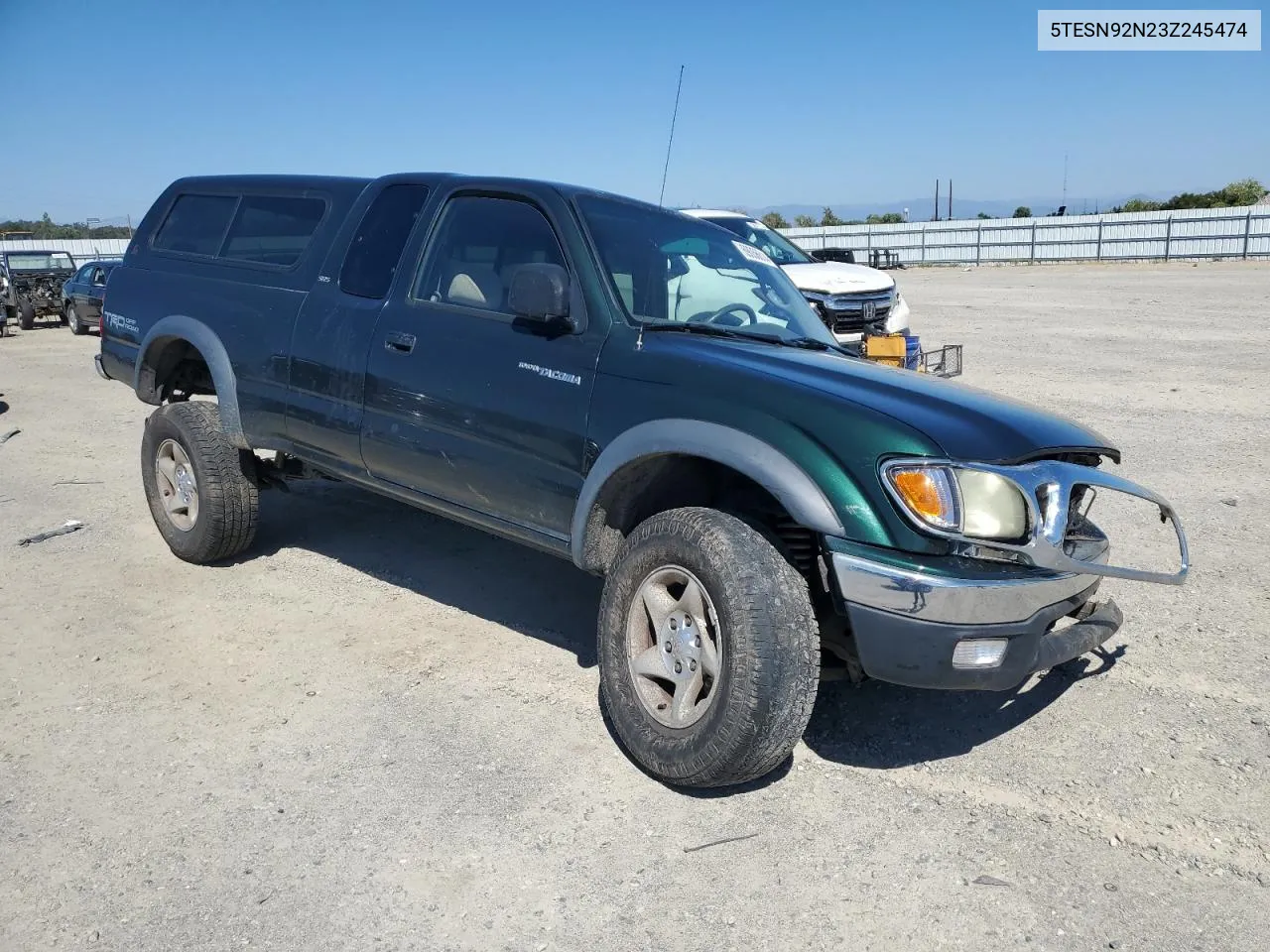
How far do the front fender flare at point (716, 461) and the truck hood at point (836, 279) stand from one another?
7920 millimetres

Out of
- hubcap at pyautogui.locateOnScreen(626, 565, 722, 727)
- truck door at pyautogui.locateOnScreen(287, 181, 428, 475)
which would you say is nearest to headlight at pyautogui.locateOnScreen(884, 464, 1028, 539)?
hubcap at pyautogui.locateOnScreen(626, 565, 722, 727)

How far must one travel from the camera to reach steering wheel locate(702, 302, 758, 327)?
169 inches

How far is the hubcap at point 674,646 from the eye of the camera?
3.42 m

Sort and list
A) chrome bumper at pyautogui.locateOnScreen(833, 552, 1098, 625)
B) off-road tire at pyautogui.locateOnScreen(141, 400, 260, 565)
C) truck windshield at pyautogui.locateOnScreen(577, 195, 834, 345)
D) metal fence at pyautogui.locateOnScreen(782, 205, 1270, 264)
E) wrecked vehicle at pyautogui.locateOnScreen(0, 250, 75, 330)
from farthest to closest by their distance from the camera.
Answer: metal fence at pyautogui.locateOnScreen(782, 205, 1270, 264)
wrecked vehicle at pyautogui.locateOnScreen(0, 250, 75, 330)
off-road tire at pyautogui.locateOnScreen(141, 400, 260, 565)
truck windshield at pyautogui.locateOnScreen(577, 195, 834, 345)
chrome bumper at pyautogui.locateOnScreen(833, 552, 1098, 625)

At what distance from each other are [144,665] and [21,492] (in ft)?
12.9

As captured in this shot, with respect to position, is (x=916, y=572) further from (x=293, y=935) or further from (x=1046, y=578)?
(x=293, y=935)

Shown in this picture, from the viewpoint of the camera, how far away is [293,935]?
2.80 metres

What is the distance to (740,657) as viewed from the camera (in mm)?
3223

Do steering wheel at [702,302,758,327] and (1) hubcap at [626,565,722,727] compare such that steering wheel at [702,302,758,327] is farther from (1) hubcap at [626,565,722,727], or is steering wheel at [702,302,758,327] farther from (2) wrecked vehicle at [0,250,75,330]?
(2) wrecked vehicle at [0,250,75,330]

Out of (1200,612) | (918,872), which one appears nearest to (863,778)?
(918,872)

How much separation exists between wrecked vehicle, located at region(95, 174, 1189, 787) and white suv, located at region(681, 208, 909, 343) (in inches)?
261

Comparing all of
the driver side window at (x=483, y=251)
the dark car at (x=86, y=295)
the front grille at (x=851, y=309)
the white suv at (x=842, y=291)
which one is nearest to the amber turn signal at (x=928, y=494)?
the driver side window at (x=483, y=251)

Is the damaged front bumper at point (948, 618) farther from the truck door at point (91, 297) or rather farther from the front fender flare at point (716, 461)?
the truck door at point (91, 297)

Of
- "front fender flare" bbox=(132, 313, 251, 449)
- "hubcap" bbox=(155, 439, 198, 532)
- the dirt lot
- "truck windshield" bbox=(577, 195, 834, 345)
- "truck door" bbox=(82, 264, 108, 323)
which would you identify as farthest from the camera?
"truck door" bbox=(82, 264, 108, 323)
